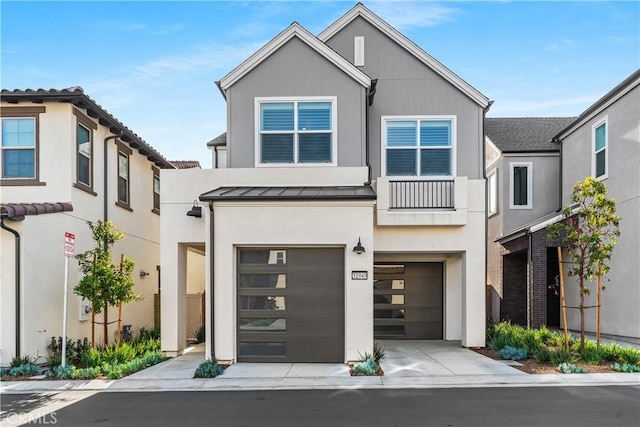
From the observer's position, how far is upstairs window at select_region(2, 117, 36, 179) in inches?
464

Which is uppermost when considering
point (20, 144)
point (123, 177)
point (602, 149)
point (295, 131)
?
point (295, 131)

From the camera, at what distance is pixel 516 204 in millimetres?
18141

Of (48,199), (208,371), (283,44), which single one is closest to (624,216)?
(283,44)

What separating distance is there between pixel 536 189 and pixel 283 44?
11.0 m

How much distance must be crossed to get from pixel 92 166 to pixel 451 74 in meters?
9.98

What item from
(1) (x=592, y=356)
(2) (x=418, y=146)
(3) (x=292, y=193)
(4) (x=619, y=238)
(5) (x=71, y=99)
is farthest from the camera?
(4) (x=619, y=238)

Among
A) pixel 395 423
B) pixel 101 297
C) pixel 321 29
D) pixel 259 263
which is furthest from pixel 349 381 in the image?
pixel 321 29

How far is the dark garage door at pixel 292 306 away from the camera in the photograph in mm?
10711

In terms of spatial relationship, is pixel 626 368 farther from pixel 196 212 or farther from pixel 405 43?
pixel 196 212

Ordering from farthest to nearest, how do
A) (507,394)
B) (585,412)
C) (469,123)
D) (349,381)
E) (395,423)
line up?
(469,123) < (349,381) < (507,394) < (585,412) < (395,423)

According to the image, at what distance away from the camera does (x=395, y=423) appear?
22.0 ft

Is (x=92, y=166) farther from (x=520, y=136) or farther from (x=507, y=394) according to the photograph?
(x=520, y=136)

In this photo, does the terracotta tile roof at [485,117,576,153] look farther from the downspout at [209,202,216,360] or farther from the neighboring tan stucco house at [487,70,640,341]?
the downspout at [209,202,216,360]

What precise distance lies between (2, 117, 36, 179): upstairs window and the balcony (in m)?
8.49
